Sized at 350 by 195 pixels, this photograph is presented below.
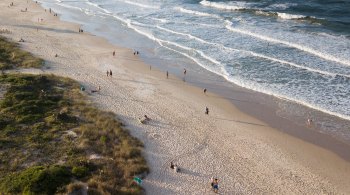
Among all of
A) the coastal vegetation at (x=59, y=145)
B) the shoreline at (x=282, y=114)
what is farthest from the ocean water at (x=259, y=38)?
the coastal vegetation at (x=59, y=145)

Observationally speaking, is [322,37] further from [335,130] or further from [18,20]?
[18,20]

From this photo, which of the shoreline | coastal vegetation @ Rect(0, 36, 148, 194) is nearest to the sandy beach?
the shoreline

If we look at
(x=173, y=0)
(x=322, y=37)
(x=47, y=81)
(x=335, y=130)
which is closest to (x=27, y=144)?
(x=47, y=81)

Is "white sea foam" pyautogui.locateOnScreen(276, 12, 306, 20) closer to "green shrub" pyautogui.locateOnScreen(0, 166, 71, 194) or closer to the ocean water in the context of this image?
the ocean water

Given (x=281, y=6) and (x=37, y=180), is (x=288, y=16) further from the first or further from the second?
(x=37, y=180)

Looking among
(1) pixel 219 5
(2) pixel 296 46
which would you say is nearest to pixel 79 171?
(2) pixel 296 46

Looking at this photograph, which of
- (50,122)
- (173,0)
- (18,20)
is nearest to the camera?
(50,122)

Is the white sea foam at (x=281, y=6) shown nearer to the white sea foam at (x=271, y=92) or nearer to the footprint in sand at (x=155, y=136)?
the white sea foam at (x=271, y=92)
